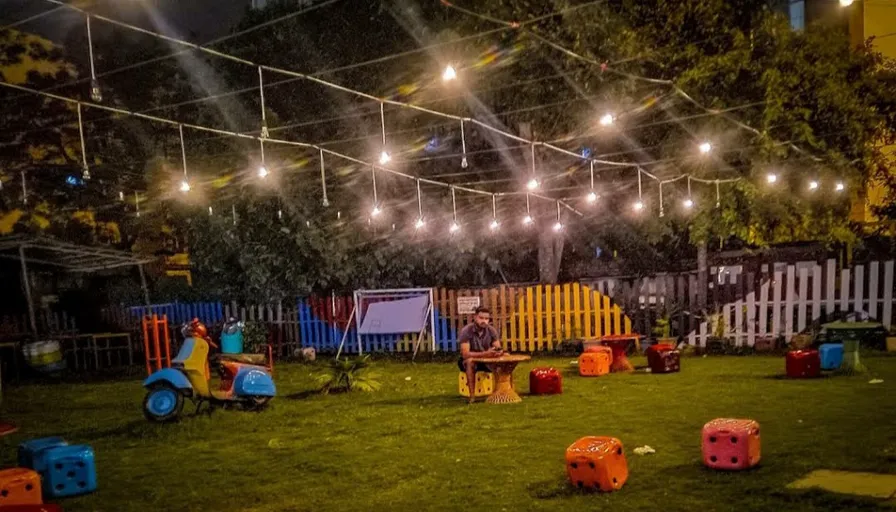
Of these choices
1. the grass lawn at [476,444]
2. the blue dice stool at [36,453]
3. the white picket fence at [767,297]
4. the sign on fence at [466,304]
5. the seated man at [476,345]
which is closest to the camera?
the grass lawn at [476,444]

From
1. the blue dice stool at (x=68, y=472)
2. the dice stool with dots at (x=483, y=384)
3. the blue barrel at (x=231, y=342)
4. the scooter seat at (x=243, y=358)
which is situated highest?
the scooter seat at (x=243, y=358)

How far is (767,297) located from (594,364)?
15.5 ft

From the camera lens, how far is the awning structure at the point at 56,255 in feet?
50.7

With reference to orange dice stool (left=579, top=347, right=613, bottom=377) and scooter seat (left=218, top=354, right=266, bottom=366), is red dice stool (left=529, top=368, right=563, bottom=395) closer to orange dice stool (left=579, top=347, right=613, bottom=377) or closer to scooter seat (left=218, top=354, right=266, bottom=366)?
orange dice stool (left=579, top=347, right=613, bottom=377)

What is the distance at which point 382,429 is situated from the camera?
821 cm

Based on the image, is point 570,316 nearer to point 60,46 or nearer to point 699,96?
point 699,96

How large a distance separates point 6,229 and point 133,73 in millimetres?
6499

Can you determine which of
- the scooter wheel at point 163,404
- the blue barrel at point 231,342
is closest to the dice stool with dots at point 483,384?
the scooter wheel at point 163,404

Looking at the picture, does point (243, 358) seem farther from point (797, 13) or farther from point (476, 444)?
point (797, 13)

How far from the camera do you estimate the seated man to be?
381 inches

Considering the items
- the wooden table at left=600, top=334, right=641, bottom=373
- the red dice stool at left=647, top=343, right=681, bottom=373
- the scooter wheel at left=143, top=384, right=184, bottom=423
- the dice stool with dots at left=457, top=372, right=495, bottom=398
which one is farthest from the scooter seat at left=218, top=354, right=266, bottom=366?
the red dice stool at left=647, top=343, right=681, bottom=373

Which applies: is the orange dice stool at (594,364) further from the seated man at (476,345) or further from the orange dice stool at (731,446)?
the orange dice stool at (731,446)

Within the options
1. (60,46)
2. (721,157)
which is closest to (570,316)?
(721,157)

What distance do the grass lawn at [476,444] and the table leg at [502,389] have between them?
237mm
